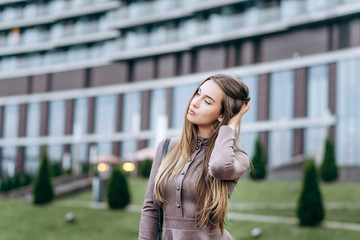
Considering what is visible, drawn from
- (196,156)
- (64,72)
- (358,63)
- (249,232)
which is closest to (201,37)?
(358,63)

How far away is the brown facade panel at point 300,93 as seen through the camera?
103 ft

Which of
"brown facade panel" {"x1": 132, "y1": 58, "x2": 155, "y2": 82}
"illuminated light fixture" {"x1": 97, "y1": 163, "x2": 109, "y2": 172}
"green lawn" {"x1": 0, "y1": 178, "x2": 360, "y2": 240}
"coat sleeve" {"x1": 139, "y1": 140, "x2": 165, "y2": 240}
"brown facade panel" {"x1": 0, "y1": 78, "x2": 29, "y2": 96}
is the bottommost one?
"green lawn" {"x1": 0, "y1": 178, "x2": 360, "y2": 240}

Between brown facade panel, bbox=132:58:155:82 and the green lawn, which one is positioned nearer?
the green lawn

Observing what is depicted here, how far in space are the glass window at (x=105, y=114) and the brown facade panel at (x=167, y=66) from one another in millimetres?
4499

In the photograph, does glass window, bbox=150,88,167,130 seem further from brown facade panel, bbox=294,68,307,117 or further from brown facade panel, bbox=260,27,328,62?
brown facade panel, bbox=294,68,307,117

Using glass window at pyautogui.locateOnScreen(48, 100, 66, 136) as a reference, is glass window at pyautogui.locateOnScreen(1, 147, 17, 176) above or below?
below

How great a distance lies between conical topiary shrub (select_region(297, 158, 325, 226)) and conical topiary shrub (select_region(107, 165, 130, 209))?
6.70 m

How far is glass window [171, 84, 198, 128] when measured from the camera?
36.8m

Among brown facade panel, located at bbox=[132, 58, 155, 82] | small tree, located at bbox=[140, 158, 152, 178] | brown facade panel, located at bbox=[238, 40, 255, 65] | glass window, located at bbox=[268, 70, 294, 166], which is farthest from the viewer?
brown facade panel, located at bbox=[132, 58, 155, 82]

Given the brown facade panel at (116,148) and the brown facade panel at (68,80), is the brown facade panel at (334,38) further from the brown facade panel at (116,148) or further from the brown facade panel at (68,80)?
the brown facade panel at (68,80)

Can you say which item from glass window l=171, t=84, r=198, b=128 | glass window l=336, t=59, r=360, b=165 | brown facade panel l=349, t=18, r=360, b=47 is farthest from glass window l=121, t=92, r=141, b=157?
brown facade panel l=349, t=18, r=360, b=47

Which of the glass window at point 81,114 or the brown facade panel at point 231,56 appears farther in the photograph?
the glass window at point 81,114

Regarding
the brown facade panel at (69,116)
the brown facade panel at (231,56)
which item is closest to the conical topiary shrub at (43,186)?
the brown facade panel at (231,56)

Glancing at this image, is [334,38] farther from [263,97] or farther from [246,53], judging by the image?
[246,53]
